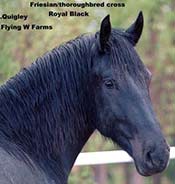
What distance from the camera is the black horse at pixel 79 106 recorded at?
10.6 feet

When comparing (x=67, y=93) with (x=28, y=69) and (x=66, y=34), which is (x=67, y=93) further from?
(x=66, y=34)

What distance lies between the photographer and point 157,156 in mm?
3145

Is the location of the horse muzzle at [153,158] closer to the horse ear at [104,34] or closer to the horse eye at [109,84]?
the horse eye at [109,84]

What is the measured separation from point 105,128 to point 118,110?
6.2 inches

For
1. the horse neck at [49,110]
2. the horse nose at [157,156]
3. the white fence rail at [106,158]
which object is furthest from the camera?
the white fence rail at [106,158]

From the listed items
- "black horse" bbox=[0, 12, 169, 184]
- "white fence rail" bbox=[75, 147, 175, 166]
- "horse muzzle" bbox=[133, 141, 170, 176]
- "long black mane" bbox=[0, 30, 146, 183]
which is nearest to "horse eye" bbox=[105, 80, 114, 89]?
"black horse" bbox=[0, 12, 169, 184]

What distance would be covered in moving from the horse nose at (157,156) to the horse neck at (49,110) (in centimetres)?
46

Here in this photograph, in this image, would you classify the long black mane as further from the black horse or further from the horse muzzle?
the horse muzzle

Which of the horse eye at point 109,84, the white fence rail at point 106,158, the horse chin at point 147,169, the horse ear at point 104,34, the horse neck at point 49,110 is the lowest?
the white fence rail at point 106,158

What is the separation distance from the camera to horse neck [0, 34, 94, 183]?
10.8 ft

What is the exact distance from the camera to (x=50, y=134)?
11.2ft

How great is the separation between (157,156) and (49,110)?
0.69 meters

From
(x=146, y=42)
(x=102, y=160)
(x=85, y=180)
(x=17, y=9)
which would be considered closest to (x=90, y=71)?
(x=102, y=160)

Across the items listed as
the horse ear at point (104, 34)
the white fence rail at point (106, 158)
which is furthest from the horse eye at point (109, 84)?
the white fence rail at point (106, 158)
